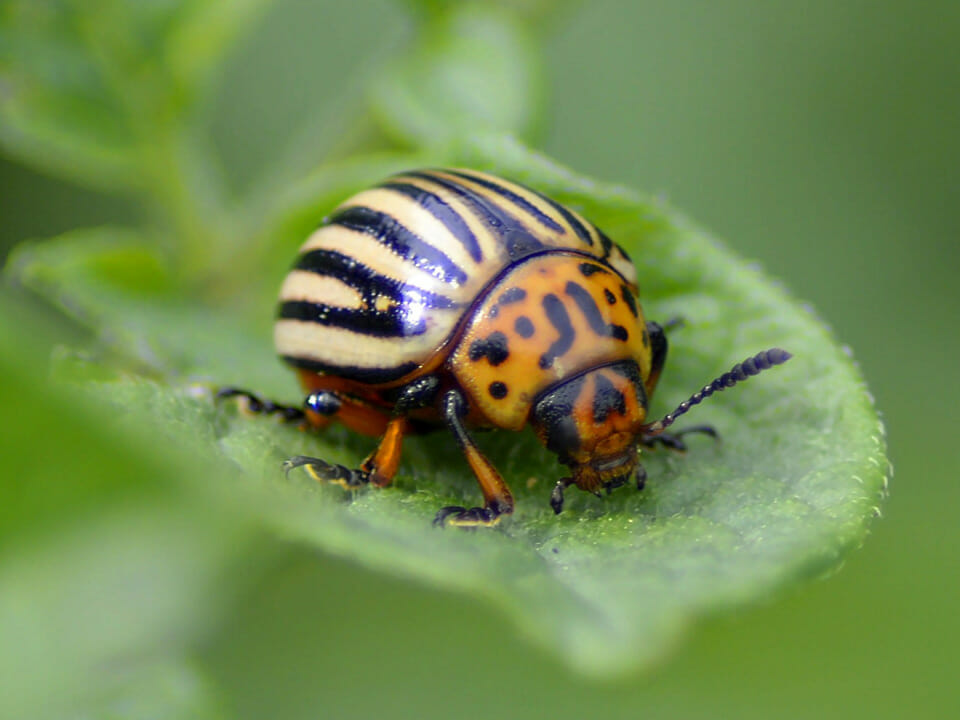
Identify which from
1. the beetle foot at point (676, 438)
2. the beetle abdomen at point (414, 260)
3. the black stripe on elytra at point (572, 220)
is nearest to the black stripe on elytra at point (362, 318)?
the beetle abdomen at point (414, 260)

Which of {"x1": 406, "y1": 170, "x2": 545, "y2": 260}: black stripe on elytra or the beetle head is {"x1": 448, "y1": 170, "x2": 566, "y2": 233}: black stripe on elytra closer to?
{"x1": 406, "y1": 170, "x2": 545, "y2": 260}: black stripe on elytra

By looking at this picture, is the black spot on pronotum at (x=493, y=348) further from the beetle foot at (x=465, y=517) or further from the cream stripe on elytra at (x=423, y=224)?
the beetle foot at (x=465, y=517)

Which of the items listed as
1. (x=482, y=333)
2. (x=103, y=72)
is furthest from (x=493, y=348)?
A: (x=103, y=72)

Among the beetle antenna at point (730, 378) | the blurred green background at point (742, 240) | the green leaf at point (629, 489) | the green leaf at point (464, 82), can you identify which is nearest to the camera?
the green leaf at point (629, 489)

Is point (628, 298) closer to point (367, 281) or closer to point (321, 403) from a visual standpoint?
point (367, 281)

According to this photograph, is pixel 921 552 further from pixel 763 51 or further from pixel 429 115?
pixel 763 51

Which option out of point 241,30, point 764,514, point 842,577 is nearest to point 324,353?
point 764,514
